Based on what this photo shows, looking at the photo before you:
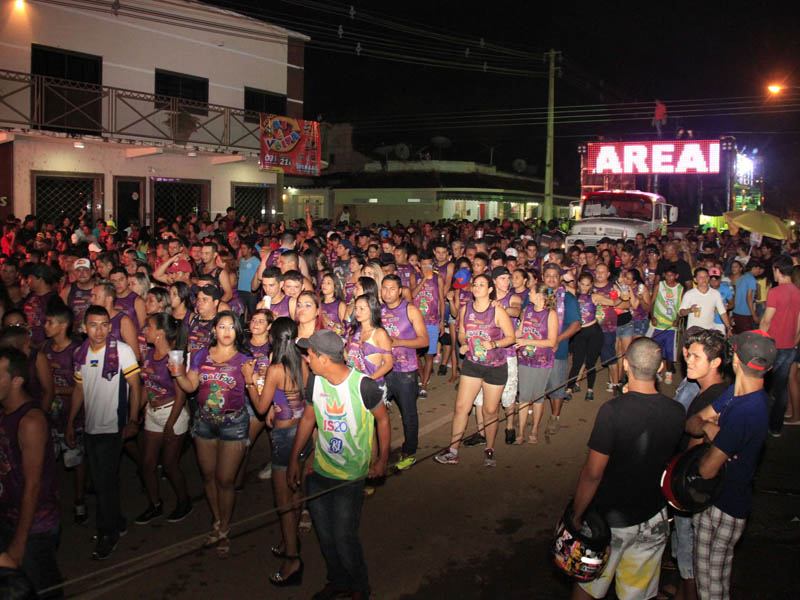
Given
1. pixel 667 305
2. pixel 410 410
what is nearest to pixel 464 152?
pixel 667 305

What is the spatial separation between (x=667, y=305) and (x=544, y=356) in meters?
3.30

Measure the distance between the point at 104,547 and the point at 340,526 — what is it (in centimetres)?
201

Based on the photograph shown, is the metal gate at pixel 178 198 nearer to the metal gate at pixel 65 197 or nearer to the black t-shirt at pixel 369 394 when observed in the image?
the metal gate at pixel 65 197

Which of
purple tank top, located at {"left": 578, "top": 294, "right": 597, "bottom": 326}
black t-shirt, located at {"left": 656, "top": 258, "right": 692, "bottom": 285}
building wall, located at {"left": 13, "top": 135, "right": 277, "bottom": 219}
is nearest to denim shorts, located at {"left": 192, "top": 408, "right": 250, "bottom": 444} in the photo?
purple tank top, located at {"left": 578, "top": 294, "right": 597, "bottom": 326}

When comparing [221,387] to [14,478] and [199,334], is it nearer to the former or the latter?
[199,334]

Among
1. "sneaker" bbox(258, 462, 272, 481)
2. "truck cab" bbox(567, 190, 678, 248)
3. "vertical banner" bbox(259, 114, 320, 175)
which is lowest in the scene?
"sneaker" bbox(258, 462, 272, 481)

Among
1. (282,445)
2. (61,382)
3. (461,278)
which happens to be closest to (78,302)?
(61,382)

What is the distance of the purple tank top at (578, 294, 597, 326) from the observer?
891 centimetres

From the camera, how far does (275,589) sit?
457 centimetres

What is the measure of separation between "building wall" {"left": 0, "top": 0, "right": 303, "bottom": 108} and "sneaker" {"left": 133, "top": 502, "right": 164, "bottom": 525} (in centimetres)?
1432

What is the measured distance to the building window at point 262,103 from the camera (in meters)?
21.1

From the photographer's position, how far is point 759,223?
42.3ft

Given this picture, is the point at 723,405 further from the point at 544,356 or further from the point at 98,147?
the point at 98,147

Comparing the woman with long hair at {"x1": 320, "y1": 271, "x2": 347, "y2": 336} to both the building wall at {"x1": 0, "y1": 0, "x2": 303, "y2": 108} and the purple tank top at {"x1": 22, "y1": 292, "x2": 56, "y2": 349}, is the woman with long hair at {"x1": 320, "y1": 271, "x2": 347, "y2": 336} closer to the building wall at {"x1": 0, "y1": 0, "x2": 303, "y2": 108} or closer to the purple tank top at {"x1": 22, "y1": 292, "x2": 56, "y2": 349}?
the purple tank top at {"x1": 22, "y1": 292, "x2": 56, "y2": 349}
